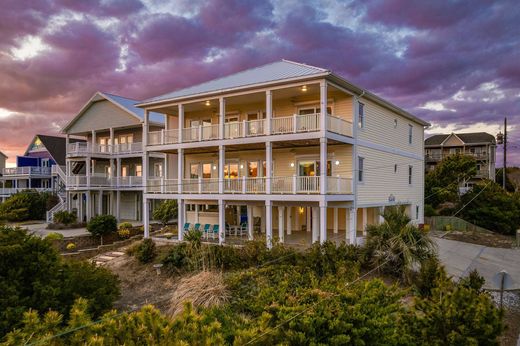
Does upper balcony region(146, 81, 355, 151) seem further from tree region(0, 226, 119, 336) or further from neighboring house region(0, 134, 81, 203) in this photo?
neighboring house region(0, 134, 81, 203)

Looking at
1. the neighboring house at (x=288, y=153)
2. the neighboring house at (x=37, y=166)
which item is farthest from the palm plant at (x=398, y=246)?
the neighboring house at (x=37, y=166)

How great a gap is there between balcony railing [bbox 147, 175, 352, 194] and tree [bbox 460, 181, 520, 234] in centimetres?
1486

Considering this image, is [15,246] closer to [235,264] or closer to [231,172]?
[235,264]

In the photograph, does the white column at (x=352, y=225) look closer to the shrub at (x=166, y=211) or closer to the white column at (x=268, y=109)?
the white column at (x=268, y=109)

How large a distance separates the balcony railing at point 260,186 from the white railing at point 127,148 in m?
9.87

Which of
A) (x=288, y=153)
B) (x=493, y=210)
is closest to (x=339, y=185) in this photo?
(x=288, y=153)

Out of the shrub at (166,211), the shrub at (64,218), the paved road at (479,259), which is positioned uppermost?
the shrub at (166,211)

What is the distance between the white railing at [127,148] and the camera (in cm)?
3284

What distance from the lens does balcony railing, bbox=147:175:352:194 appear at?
18.4m

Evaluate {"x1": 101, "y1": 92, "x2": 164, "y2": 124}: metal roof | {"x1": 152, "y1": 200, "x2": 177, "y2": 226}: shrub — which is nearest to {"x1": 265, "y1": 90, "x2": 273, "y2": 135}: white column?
{"x1": 152, "y1": 200, "x2": 177, "y2": 226}: shrub

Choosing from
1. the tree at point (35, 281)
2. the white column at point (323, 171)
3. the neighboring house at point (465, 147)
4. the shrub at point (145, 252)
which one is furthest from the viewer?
the neighboring house at point (465, 147)

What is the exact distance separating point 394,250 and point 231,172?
12812 millimetres

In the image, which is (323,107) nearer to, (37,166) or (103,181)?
(103,181)

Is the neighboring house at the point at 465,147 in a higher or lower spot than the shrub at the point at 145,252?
higher
